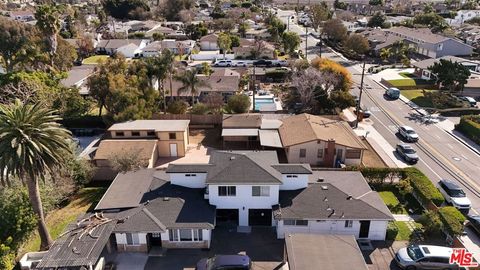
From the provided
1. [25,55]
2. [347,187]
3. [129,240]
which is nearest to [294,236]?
[347,187]

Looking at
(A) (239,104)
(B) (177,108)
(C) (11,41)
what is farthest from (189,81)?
(C) (11,41)

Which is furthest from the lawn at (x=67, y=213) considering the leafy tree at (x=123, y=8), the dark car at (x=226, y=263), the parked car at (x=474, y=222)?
the leafy tree at (x=123, y=8)

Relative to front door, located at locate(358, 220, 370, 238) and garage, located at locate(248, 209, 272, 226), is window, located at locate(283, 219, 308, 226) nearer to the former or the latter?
garage, located at locate(248, 209, 272, 226)

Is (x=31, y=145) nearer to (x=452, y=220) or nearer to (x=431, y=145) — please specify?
(x=452, y=220)

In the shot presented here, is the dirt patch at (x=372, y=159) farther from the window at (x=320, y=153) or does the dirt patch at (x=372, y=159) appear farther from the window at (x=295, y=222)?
the window at (x=295, y=222)

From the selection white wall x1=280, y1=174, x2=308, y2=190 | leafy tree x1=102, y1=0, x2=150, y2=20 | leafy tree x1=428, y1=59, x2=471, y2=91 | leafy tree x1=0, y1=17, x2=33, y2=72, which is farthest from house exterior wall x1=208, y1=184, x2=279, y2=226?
leafy tree x1=102, y1=0, x2=150, y2=20

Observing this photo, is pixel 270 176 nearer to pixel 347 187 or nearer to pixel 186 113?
pixel 347 187
